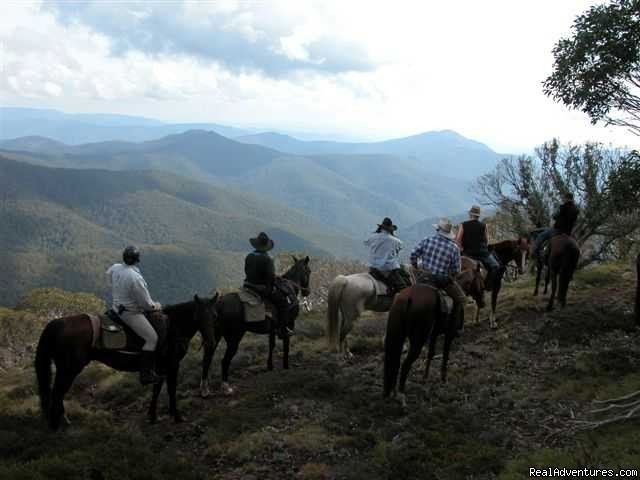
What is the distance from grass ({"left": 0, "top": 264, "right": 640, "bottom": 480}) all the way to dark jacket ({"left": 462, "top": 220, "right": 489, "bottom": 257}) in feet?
9.14

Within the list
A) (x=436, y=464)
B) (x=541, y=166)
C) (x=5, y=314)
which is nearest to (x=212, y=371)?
(x=436, y=464)

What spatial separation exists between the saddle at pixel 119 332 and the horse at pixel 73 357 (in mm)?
114

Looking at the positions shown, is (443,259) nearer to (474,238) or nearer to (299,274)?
(474,238)

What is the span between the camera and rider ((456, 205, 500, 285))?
1509 cm

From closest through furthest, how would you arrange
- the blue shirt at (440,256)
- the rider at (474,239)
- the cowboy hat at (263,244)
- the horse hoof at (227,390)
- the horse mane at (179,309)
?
the horse mane at (179,309) < the blue shirt at (440,256) < the horse hoof at (227,390) < the cowboy hat at (263,244) < the rider at (474,239)

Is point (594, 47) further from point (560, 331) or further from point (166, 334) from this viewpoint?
point (166, 334)

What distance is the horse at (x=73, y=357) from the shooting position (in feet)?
31.1

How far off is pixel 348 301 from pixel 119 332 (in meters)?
6.21

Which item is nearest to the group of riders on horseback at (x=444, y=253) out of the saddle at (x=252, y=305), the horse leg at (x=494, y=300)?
the horse leg at (x=494, y=300)

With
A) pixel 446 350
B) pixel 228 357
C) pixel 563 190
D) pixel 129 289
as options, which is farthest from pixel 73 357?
pixel 563 190

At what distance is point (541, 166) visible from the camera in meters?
34.7

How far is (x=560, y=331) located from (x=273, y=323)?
28.4ft

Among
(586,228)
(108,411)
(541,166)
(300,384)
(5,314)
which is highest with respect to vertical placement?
(541,166)

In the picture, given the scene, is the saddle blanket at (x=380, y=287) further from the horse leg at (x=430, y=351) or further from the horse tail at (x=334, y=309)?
the horse leg at (x=430, y=351)
